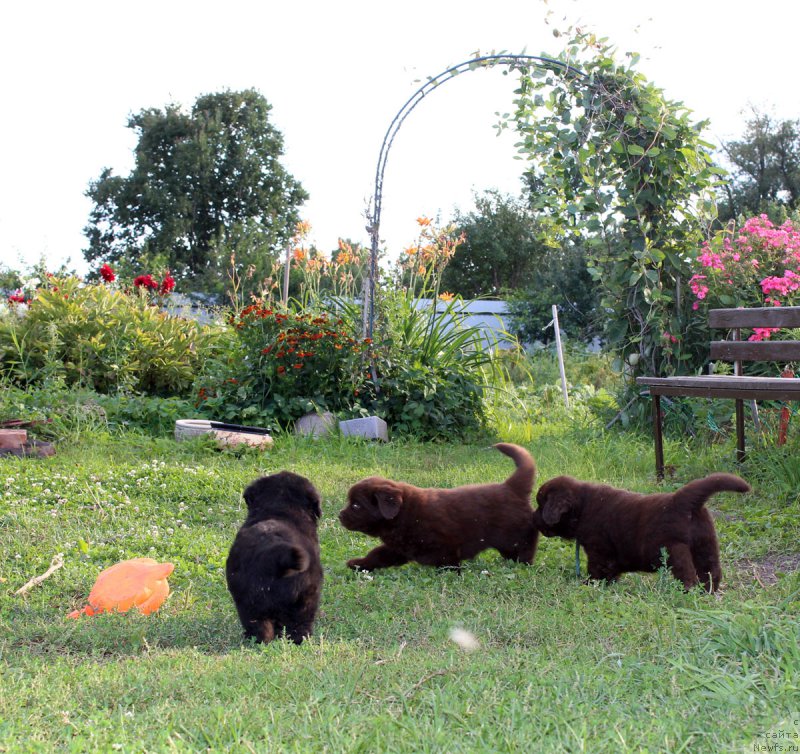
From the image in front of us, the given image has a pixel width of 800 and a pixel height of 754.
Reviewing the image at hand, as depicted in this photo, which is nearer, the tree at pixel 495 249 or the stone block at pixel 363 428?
the stone block at pixel 363 428

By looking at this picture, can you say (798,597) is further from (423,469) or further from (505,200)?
(505,200)

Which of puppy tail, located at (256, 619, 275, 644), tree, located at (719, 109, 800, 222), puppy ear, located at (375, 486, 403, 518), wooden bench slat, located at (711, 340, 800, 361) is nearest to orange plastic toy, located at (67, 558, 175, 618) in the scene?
puppy tail, located at (256, 619, 275, 644)

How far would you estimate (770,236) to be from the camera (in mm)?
9062

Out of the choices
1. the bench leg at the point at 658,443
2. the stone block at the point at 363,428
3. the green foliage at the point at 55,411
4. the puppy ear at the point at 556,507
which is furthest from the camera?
the stone block at the point at 363,428

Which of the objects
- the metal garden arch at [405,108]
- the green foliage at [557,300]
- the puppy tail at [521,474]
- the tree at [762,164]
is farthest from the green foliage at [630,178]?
the tree at [762,164]

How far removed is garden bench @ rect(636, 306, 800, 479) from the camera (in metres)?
6.04


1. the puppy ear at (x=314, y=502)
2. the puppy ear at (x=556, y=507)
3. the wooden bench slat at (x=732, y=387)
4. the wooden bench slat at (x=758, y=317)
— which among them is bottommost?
the puppy ear at (x=556, y=507)

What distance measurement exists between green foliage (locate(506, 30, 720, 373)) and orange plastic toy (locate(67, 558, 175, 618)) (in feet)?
19.3

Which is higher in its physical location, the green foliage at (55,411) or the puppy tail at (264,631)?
the green foliage at (55,411)

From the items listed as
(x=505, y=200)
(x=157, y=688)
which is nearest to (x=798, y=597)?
(x=157, y=688)

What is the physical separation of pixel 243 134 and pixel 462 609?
138 feet

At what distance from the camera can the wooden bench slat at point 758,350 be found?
683 cm

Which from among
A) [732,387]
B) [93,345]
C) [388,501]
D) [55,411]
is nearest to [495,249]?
[93,345]

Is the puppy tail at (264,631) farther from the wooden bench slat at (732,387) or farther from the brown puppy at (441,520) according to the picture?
the wooden bench slat at (732,387)
